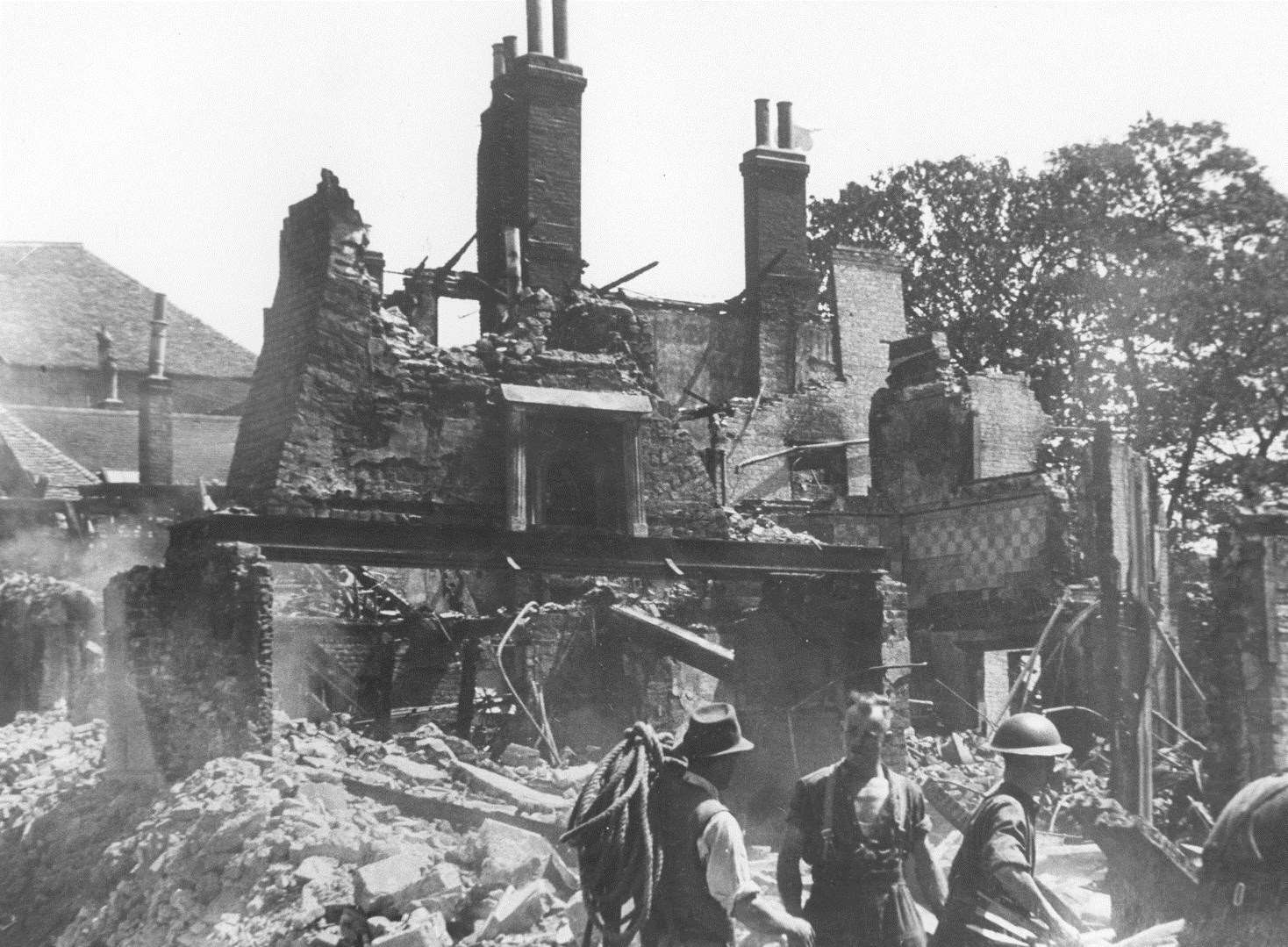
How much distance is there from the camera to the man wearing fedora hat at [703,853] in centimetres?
577

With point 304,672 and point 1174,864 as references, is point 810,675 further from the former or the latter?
point 304,672

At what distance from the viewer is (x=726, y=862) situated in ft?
19.0

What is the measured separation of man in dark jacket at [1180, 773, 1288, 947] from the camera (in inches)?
247

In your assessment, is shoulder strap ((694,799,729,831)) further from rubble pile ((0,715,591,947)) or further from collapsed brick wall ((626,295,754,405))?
collapsed brick wall ((626,295,754,405))

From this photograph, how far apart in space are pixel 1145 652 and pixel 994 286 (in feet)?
76.1

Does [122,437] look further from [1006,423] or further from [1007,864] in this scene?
[1007,864]

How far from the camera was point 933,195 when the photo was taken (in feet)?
121

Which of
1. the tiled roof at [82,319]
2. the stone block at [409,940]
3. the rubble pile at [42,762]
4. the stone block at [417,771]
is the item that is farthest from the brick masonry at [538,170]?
the stone block at [409,940]

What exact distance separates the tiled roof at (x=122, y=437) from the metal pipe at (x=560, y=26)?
35.2ft

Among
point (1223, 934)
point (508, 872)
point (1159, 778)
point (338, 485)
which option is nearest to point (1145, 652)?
point (1159, 778)

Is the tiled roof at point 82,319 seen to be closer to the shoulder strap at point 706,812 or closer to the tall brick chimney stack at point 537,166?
the tall brick chimney stack at point 537,166

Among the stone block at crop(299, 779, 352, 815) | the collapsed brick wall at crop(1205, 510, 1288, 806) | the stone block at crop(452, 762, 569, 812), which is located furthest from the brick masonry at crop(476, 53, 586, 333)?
the stone block at crop(299, 779, 352, 815)

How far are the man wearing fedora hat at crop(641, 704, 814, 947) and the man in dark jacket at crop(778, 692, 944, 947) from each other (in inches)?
13.4

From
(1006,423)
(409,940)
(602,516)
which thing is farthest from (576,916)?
(1006,423)
